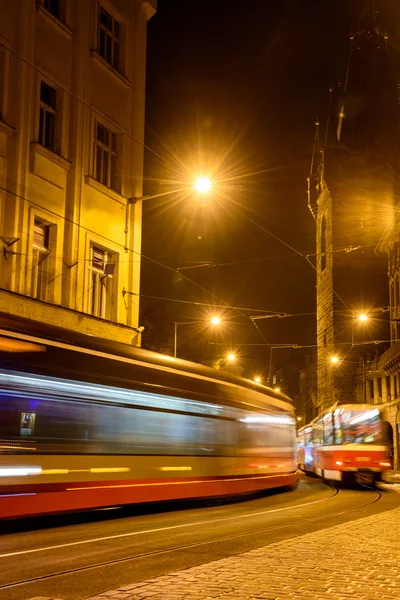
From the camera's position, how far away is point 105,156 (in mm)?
22719

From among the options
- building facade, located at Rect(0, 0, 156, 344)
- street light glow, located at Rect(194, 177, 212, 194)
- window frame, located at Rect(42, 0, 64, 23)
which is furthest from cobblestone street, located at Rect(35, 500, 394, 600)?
window frame, located at Rect(42, 0, 64, 23)

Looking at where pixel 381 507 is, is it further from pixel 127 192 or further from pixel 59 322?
pixel 127 192

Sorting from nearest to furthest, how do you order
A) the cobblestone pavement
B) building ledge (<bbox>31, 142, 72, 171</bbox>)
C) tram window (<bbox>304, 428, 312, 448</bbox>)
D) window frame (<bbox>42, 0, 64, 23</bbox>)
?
the cobblestone pavement
building ledge (<bbox>31, 142, 72, 171</bbox>)
window frame (<bbox>42, 0, 64, 23</bbox>)
tram window (<bbox>304, 428, 312, 448</bbox>)

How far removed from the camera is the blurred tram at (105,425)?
1096cm

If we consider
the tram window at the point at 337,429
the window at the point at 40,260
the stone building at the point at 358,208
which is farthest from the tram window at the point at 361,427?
the stone building at the point at 358,208

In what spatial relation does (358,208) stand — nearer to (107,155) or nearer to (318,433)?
(318,433)

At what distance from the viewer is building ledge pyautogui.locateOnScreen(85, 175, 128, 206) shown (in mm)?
21234

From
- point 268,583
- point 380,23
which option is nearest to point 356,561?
point 268,583

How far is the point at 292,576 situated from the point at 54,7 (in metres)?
17.7

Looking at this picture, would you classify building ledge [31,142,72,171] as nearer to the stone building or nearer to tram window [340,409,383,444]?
tram window [340,409,383,444]

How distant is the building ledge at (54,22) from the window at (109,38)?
71.5 inches

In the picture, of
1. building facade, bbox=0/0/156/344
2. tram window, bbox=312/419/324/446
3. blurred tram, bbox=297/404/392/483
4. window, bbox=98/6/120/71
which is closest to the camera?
building facade, bbox=0/0/156/344

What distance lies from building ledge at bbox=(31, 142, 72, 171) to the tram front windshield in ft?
45.5

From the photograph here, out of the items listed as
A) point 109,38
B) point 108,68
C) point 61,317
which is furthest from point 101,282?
point 109,38
